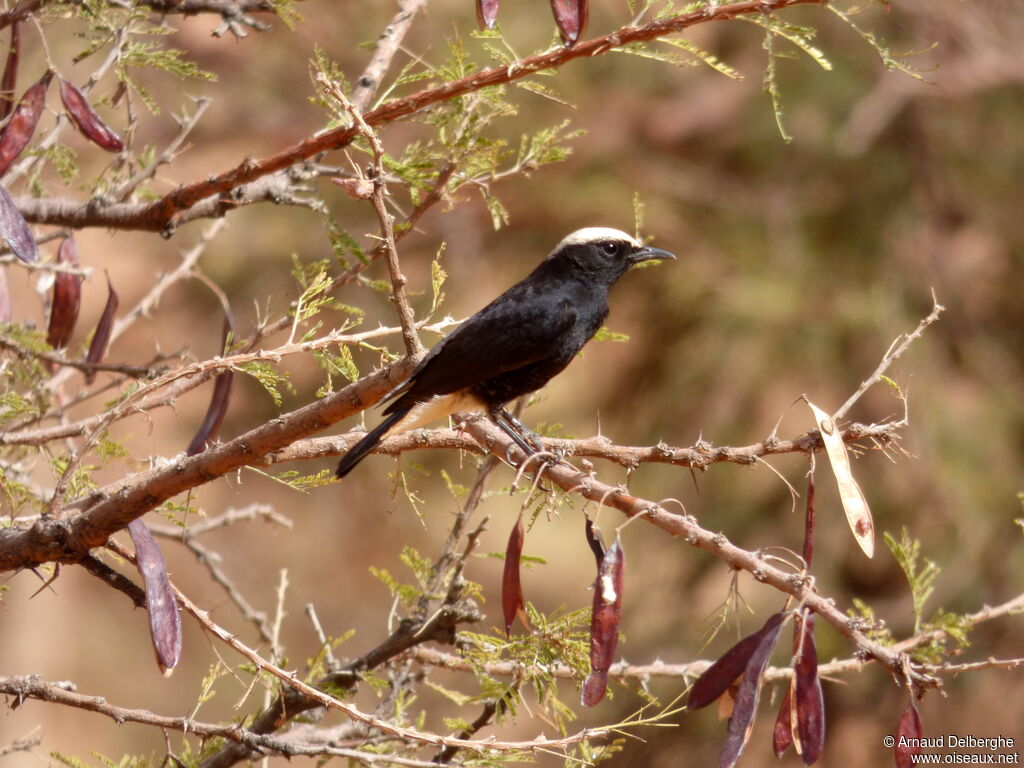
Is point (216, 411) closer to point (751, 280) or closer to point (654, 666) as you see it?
point (654, 666)

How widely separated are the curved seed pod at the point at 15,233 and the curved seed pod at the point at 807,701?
1.41 m

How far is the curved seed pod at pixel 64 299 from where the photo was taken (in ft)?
8.65

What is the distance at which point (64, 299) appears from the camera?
2.64m

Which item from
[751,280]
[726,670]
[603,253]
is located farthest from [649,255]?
[751,280]

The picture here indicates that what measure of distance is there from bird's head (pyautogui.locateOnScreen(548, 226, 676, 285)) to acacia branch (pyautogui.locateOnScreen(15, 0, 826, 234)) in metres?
1.15

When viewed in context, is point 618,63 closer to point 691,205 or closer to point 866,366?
point 691,205

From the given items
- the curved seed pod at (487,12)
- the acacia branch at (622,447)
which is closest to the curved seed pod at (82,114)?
the acacia branch at (622,447)

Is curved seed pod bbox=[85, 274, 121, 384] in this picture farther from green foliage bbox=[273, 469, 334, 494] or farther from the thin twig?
the thin twig

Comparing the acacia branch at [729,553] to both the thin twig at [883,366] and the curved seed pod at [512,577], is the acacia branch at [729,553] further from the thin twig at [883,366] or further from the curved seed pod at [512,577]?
the thin twig at [883,366]

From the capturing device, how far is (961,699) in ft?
17.4

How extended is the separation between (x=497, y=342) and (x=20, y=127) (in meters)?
1.23

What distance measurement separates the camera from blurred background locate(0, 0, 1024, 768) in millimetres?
5375

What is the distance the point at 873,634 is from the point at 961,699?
3.55 metres

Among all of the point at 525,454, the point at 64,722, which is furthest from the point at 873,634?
the point at 64,722
